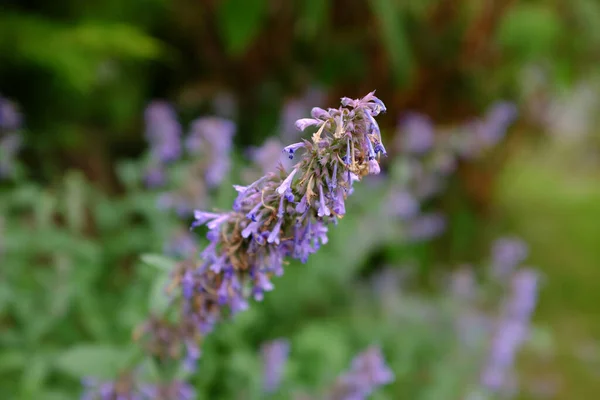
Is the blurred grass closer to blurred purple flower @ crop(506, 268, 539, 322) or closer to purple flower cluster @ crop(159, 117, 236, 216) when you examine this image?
blurred purple flower @ crop(506, 268, 539, 322)

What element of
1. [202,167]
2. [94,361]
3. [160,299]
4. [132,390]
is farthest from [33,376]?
[202,167]

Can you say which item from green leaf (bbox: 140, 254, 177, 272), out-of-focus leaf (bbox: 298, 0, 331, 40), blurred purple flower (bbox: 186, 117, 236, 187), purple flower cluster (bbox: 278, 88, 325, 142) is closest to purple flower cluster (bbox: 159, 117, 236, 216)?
blurred purple flower (bbox: 186, 117, 236, 187)

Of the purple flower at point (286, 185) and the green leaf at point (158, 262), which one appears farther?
the green leaf at point (158, 262)

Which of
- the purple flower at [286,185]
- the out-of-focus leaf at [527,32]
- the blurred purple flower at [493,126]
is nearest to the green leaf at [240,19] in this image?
the blurred purple flower at [493,126]

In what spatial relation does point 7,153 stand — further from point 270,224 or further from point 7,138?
point 270,224

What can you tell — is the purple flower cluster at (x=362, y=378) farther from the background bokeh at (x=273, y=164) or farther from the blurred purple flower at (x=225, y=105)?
the blurred purple flower at (x=225, y=105)

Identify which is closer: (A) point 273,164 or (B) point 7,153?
Answer: (A) point 273,164

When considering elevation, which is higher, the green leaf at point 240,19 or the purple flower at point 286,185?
the green leaf at point 240,19
